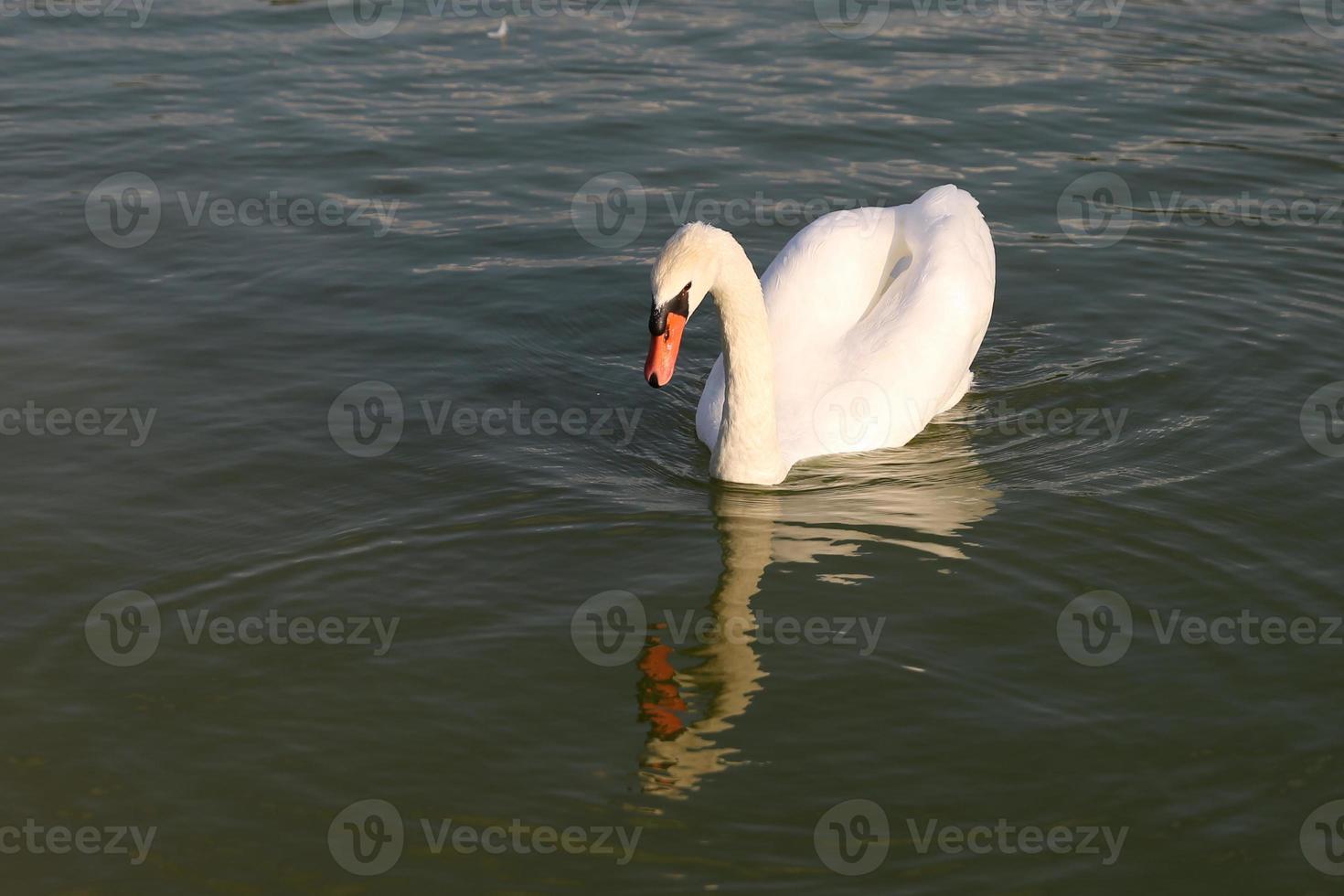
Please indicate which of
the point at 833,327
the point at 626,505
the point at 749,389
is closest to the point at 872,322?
the point at 833,327

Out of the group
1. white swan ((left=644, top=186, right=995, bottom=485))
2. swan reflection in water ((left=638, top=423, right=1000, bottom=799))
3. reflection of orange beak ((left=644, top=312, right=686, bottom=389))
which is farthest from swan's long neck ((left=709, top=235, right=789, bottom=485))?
reflection of orange beak ((left=644, top=312, right=686, bottom=389))

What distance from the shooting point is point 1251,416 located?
32.4 feet

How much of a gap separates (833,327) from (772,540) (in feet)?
6.32

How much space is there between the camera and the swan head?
8.08m

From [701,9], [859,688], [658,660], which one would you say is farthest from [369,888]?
[701,9]

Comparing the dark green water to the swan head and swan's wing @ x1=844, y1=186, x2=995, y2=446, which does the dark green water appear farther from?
the swan head

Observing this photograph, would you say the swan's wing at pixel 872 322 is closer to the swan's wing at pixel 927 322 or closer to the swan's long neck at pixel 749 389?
the swan's wing at pixel 927 322

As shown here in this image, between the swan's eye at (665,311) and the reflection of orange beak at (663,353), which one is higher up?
the swan's eye at (665,311)

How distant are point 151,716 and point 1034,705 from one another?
3.89 m

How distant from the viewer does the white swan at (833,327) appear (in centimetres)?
849

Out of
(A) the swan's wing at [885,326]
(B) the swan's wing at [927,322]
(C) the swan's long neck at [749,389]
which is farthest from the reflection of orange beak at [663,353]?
(B) the swan's wing at [927,322]

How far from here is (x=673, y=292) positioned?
319 inches

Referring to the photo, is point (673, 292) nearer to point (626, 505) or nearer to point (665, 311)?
point (665, 311)

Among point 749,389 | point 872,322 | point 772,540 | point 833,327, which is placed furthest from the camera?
point 833,327
